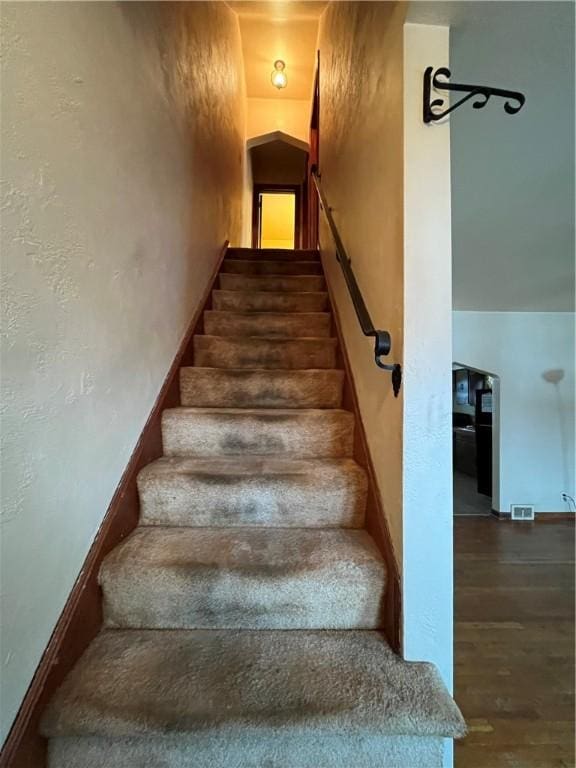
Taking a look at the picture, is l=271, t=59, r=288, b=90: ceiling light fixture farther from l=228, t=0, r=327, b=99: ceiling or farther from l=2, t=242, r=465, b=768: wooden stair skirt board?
l=2, t=242, r=465, b=768: wooden stair skirt board

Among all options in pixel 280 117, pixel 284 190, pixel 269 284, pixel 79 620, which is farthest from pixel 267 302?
pixel 284 190

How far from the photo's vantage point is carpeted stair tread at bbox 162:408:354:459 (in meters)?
1.60

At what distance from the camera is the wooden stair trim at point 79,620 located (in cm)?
76

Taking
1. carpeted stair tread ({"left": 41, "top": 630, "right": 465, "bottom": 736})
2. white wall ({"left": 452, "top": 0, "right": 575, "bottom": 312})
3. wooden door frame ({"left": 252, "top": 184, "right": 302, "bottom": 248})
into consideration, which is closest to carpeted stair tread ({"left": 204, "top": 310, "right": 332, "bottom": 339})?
white wall ({"left": 452, "top": 0, "right": 575, "bottom": 312})

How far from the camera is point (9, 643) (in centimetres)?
74

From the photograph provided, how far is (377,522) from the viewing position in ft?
3.83

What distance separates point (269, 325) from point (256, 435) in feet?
3.11

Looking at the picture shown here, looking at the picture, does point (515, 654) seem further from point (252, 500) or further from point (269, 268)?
point (269, 268)

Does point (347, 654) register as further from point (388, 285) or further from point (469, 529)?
point (469, 529)

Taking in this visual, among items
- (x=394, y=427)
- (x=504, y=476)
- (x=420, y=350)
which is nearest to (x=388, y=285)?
(x=420, y=350)

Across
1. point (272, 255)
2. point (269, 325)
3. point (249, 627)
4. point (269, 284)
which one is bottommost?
point (249, 627)

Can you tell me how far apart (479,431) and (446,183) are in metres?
5.59

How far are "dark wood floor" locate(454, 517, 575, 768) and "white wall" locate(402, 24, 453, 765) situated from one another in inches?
31.5

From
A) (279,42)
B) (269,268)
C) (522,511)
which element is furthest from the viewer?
(522,511)
